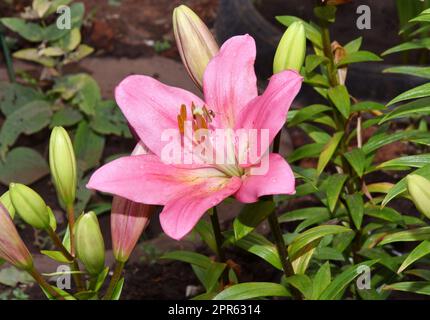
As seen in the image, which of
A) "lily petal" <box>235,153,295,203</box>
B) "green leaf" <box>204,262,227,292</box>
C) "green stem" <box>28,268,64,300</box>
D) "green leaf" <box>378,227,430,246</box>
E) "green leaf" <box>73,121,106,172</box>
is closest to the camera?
"lily petal" <box>235,153,295,203</box>

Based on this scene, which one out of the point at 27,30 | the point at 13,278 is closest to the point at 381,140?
the point at 13,278

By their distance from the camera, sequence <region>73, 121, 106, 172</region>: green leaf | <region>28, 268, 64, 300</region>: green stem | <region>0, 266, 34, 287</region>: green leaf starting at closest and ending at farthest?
1. <region>28, 268, 64, 300</region>: green stem
2. <region>0, 266, 34, 287</region>: green leaf
3. <region>73, 121, 106, 172</region>: green leaf

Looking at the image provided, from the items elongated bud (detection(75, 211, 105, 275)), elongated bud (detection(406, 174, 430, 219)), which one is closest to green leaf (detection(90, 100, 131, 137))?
elongated bud (detection(75, 211, 105, 275))

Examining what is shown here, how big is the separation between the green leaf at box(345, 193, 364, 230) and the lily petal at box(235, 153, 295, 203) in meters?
0.46

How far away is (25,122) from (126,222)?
1375 millimetres

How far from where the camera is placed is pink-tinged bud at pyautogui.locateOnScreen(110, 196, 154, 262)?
0.99 m

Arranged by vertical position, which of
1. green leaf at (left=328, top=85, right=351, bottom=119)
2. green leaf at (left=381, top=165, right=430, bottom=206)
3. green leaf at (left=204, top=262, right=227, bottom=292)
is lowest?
green leaf at (left=204, top=262, right=227, bottom=292)

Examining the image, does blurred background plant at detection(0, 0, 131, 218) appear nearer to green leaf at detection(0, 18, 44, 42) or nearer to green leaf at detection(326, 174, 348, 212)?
green leaf at detection(0, 18, 44, 42)

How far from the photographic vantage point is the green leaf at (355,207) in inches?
52.9

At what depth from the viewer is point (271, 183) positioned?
865mm

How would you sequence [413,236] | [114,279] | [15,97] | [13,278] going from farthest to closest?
[15,97] < [13,278] < [413,236] < [114,279]

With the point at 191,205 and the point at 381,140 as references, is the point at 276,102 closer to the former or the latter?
the point at 191,205
